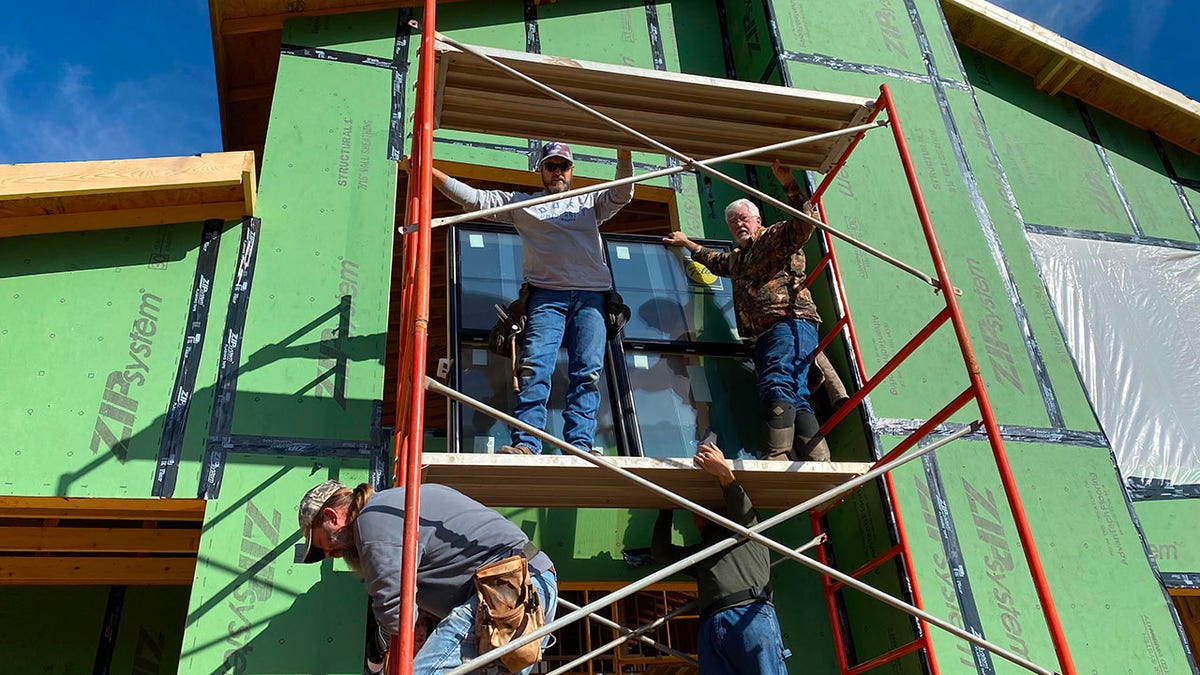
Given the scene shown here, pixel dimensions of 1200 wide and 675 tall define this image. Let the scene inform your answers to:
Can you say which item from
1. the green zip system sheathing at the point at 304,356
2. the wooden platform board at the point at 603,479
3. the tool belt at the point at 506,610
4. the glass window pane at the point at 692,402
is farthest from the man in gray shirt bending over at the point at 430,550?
the glass window pane at the point at 692,402

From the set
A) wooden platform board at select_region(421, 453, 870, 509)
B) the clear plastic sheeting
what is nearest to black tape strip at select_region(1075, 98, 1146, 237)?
the clear plastic sheeting

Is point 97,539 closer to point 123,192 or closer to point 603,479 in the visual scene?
point 123,192

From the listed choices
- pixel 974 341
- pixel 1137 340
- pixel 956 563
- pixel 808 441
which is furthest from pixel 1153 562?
pixel 1137 340

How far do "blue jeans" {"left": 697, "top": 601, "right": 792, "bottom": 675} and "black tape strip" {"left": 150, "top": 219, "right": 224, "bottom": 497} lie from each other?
2.99 metres

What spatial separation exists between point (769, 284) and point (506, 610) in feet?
9.91

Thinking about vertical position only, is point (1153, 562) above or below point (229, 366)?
below

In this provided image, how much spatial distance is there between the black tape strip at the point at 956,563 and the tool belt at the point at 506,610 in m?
2.79

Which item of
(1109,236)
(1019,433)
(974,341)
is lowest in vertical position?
(1019,433)

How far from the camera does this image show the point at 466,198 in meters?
5.22

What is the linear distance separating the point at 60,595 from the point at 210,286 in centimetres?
331

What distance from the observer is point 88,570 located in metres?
6.57

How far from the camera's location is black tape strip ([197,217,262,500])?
522 cm

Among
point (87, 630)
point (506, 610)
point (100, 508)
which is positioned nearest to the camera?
point (506, 610)

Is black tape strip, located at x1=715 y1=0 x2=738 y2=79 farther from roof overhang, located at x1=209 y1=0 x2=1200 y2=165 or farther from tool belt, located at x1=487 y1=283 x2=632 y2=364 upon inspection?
tool belt, located at x1=487 y1=283 x2=632 y2=364
